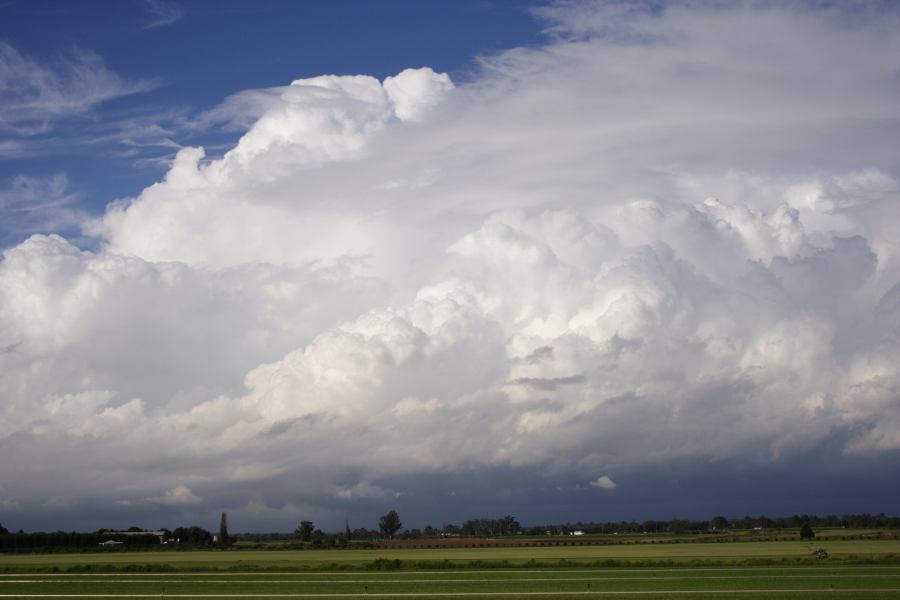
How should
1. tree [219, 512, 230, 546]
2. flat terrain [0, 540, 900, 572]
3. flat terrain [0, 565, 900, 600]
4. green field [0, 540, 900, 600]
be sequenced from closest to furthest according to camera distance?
flat terrain [0, 565, 900, 600] < green field [0, 540, 900, 600] < flat terrain [0, 540, 900, 572] < tree [219, 512, 230, 546]

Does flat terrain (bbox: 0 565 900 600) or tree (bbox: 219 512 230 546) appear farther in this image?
tree (bbox: 219 512 230 546)

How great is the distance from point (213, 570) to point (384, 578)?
54.1ft

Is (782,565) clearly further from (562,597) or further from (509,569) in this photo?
(562,597)

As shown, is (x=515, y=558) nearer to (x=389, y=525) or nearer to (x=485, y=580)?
(x=485, y=580)

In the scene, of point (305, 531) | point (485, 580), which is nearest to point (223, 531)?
point (305, 531)

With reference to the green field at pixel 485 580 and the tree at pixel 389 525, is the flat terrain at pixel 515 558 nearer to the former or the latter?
the green field at pixel 485 580

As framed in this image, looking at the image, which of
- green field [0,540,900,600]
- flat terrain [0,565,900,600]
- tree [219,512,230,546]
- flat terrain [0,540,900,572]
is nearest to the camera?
flat terrain [0,565,900,600]

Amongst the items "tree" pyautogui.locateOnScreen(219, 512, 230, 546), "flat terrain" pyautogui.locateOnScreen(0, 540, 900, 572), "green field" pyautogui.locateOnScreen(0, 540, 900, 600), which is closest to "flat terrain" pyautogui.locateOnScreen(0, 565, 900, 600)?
"green field" pyautogui.locateOnScreen(0, 540, 900, 600)

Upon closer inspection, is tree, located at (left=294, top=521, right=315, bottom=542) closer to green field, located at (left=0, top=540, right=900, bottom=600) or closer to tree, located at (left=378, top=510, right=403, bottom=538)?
tree, located at (left=378, top=510, right=403, bottom=538)

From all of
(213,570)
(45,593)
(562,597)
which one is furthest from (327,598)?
(213,570)

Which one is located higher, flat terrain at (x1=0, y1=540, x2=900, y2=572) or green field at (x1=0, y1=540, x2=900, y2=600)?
green field at (x1=0, y1=540, x2=900, y2=600)

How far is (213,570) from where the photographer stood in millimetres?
59500

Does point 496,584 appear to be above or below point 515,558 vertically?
above

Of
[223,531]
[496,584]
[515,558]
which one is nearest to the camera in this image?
[496,584]
